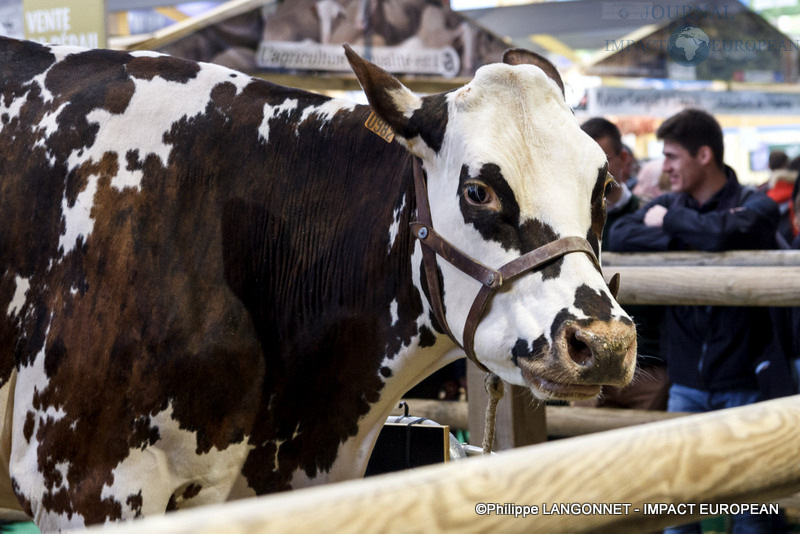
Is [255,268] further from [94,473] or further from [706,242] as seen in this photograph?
[706,242]

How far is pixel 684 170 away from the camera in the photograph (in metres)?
4.36

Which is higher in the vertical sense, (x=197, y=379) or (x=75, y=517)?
(x=197, y=379)

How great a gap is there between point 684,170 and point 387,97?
2630 millimetres

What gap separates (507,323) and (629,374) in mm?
285

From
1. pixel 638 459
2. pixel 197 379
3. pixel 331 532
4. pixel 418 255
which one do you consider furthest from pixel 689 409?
pixel 331 532

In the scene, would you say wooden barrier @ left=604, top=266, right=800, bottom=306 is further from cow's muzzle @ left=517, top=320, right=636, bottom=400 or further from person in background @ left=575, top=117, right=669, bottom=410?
cow's muzzle @ left=517, top=320, right=636, bottom=400

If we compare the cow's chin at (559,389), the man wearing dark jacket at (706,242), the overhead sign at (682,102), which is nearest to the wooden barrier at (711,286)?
the man wearing dark jacket at (706,242)

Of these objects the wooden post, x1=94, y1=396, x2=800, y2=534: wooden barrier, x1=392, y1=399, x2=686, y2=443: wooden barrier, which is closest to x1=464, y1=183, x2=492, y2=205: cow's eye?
x1=94, y1=396, x2=800, y2=534: wooden barrier

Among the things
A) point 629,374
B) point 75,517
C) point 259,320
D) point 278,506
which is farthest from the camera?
point 259,320

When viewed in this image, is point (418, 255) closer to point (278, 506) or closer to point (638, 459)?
point (638, 459)

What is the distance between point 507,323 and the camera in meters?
1.98

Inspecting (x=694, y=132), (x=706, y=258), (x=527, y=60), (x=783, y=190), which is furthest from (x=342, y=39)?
(x=527, y=60)

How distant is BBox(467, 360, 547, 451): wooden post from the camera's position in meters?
3.59

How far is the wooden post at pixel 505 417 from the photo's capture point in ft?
11.8
